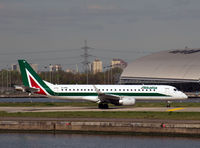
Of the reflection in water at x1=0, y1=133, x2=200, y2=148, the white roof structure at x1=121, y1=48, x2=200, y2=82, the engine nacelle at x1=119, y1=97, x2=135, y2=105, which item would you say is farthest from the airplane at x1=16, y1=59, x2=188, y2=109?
the white roof structure at x1=121, y1=48, x2=200, y2=82

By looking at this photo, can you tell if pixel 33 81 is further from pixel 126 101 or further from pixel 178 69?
pixel 178 69

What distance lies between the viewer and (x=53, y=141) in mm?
41688

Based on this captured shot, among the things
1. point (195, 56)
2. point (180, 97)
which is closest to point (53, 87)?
point (180, 97)

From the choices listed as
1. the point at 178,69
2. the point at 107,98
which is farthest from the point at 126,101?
the point at 178,69

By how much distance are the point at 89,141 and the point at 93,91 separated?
27.0 metres

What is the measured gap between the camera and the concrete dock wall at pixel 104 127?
42.1 meters

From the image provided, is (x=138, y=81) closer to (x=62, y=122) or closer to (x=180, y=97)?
(x=180, y=97)

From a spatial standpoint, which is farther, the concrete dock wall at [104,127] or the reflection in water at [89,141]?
the concrete dock wall at [104,127]

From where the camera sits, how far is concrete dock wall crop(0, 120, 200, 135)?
42128 mm

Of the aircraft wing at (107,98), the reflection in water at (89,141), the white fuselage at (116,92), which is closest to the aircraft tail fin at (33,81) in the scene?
the white fuselage at (116,92)

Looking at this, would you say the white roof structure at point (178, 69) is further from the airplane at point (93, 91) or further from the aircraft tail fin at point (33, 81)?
the aircraft tail fin at point (33, 81)

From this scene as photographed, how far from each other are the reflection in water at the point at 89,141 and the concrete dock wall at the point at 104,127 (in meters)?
0.80

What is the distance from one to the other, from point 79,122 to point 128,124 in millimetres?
4994

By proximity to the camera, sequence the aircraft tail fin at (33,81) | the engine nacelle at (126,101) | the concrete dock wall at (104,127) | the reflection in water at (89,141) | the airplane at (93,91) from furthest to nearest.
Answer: the aircraft tail fin at (33,81) < the airplane at (93,91) < the engine nacelle at (126,101) < the concrete dock wall at (104,127) < the reflection in water at (89,141)
